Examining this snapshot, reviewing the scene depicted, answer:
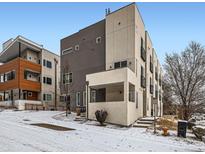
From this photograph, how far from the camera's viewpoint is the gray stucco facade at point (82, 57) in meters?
26.2

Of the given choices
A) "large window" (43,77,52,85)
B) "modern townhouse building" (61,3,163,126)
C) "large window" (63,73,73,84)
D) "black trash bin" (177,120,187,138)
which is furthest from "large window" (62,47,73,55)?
"black trash bin" (177,120,187,138)

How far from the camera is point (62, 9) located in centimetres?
1450

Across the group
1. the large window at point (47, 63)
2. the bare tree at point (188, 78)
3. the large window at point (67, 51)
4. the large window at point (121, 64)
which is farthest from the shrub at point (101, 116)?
the large window at point (47, 63)

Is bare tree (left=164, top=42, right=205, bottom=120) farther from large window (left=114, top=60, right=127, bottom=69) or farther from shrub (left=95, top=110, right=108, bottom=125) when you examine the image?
shrub (left=95, top=110, right=108, bottom=125)

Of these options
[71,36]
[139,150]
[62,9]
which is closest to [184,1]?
[62,9]

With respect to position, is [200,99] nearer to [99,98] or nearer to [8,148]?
[99,98]

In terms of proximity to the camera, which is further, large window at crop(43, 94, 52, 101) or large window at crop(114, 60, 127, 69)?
large window at crop(43, 94, 52, 101)

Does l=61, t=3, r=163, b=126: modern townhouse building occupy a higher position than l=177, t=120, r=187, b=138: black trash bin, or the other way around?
l=61, t=3, r=163, b=126: modern townhouse building

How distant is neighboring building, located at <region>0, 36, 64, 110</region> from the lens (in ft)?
116

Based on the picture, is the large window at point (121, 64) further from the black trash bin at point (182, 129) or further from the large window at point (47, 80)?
the large window at point (47, 80)

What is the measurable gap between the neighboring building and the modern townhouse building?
863cm

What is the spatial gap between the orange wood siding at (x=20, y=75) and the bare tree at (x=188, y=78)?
22361 millimetres

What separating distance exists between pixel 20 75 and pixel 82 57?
41.3ft

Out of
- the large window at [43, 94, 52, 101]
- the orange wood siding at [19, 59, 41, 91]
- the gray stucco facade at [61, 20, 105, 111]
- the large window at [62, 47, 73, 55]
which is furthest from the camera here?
the large window at [43, 94, 52, 101]
